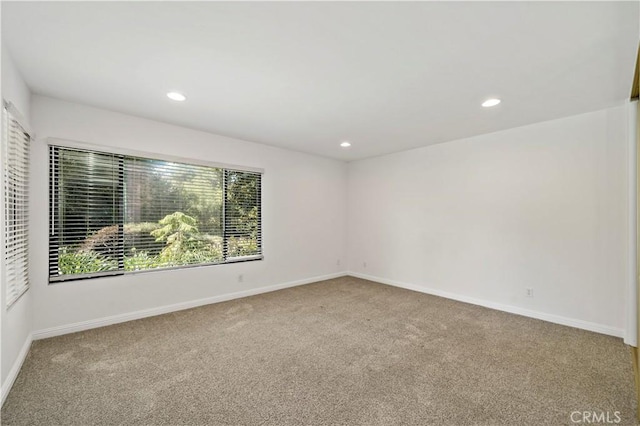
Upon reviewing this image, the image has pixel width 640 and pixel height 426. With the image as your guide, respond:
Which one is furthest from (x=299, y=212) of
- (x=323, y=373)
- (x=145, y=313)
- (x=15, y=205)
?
(x=15, y=205)

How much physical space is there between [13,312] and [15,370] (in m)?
0.45

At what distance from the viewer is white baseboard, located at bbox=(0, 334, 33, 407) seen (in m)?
1.95

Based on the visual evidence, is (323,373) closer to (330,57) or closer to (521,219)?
(330,57)

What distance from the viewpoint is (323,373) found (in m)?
2.30

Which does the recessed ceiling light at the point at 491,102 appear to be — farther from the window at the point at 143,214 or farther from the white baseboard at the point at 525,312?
the window at the point at 143,214

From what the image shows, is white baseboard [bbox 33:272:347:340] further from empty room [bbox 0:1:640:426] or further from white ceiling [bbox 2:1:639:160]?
white ceiling [bbox 2:1:639:160]

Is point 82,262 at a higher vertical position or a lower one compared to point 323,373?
higher

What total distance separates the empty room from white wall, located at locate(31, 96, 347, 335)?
0.09 ft

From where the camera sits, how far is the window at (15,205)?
7.18 feet

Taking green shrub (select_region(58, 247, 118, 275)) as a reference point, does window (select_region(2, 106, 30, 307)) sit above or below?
above

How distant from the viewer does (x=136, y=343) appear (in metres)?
2.81

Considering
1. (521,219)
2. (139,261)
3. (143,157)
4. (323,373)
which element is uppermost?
(143,157)

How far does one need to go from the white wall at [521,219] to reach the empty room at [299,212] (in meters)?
0.03

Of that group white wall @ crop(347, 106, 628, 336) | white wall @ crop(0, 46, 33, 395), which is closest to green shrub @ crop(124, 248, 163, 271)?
white wall @ crop(0, 46, 33, 395)
